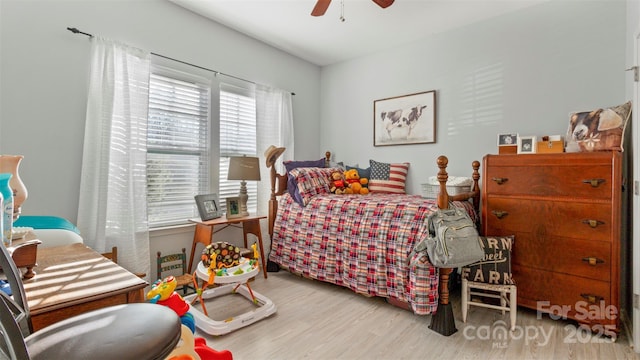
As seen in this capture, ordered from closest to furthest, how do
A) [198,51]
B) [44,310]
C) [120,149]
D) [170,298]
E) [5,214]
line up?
1. [44,310]
2. [5,214]
3. [170,298]
4. [120,149]
5. [198,51]

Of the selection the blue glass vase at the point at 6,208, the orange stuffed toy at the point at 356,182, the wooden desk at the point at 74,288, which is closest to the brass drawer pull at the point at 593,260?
the orange stuffed toy at the point at 356,182

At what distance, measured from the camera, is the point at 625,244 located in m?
2.24

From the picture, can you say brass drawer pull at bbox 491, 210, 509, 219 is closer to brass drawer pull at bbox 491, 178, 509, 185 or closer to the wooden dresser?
the wooden dresser

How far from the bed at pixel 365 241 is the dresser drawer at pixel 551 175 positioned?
1.08 ft

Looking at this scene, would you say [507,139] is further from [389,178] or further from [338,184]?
[338,184]

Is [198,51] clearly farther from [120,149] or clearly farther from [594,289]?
[594,289]

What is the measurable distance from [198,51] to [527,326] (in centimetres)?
356

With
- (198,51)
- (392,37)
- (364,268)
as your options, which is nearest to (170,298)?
(364,268)

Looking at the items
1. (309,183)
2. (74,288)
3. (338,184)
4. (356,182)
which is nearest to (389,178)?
(356,182)

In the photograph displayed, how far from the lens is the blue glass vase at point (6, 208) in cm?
104

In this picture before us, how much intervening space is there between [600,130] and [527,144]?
534 millimetres

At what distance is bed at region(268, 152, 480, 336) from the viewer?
207 cm

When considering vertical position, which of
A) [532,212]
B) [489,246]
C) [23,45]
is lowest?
[489,246]


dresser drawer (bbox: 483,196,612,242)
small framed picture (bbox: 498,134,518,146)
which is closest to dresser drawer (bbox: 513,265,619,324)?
dresser drawer (bbox: 483,196,612,242)
